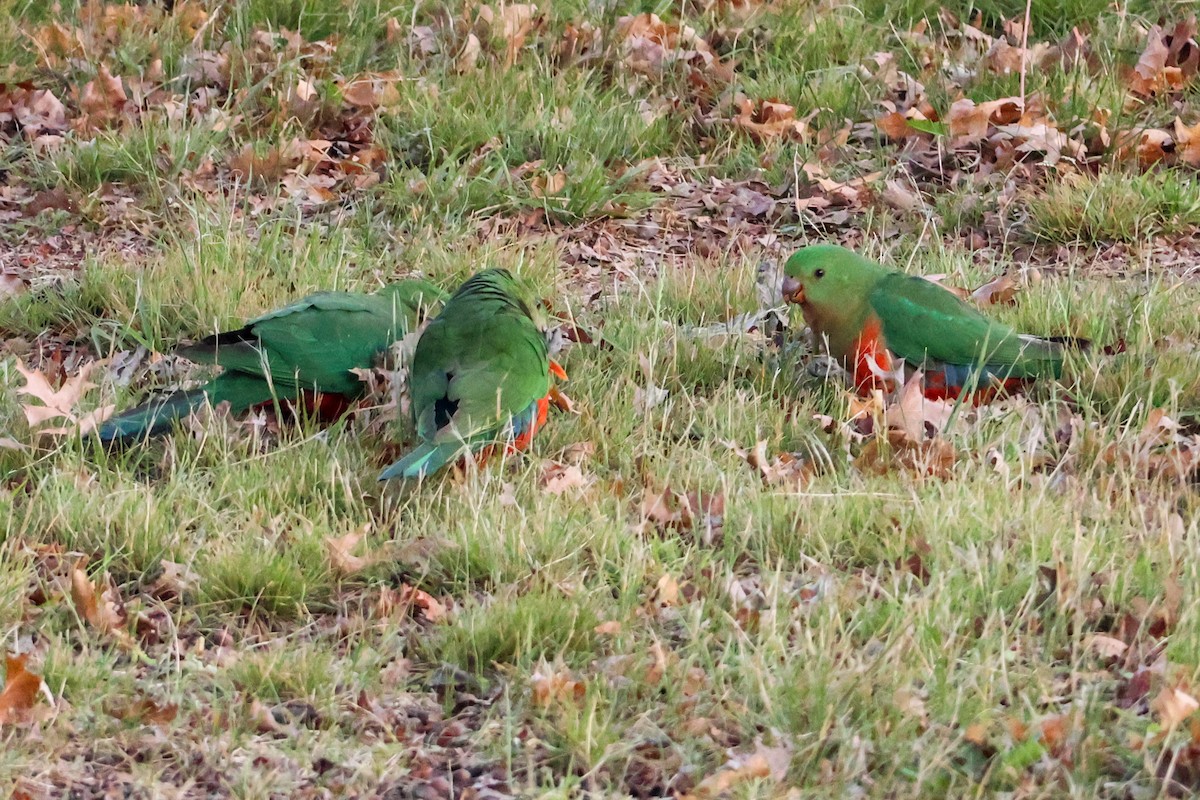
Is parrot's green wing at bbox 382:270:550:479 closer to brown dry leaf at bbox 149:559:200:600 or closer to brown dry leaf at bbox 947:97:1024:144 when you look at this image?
brown dry leaf at bbox 149:559:200:600

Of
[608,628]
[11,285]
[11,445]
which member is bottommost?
[11,285]

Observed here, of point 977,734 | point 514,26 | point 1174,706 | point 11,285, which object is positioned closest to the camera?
point 1174,706

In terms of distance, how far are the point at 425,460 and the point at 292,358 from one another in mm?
871

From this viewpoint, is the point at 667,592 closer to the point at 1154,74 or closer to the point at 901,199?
the point at 901,199

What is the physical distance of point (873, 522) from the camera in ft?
11.6

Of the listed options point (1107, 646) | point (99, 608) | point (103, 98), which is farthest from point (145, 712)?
point (103, 98)

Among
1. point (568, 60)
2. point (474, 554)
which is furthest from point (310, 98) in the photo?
point (474, 554)

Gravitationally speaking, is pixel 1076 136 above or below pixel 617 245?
above

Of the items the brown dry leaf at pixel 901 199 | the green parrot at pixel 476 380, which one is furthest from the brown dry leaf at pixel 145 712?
the brown dry leaf at pixel 901 199

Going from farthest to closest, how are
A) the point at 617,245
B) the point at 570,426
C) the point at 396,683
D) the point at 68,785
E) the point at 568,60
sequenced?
the point at 568,60
the point at 617,245
the point at 570,426
the point at 396,683
the point at 68,785

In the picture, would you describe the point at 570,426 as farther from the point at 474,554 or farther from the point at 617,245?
the point at 617,245

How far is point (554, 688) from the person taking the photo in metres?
2.98

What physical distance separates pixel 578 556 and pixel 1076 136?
3876 millimetres

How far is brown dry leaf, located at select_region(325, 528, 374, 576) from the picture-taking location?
349 cm
